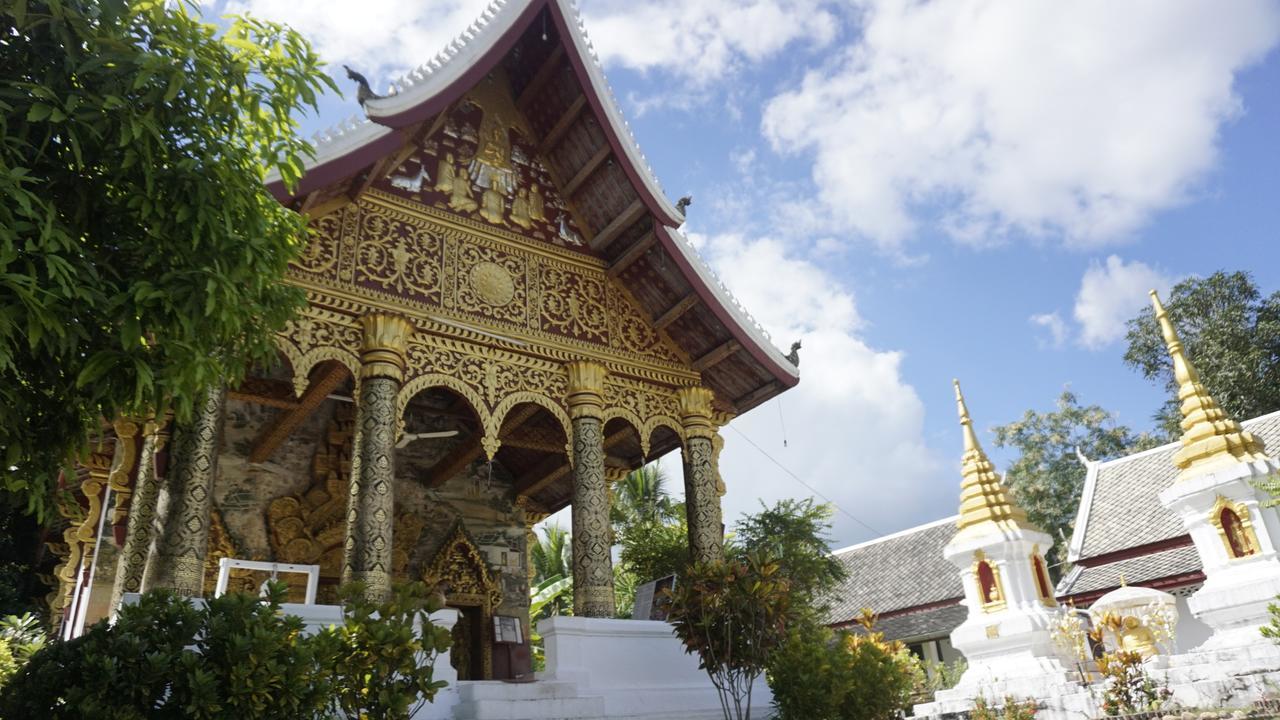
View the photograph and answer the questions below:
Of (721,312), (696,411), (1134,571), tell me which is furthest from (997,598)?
(721,312)

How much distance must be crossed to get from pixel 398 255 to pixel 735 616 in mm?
4627

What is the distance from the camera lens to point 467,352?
8.42 metres

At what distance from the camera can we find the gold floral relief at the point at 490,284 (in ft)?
28.6

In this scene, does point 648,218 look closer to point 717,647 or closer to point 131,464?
point 717,647

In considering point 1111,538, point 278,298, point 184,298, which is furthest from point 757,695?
point 1111,538

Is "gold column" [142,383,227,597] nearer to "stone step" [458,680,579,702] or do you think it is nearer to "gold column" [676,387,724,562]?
"stone step" [458,680,579,702]

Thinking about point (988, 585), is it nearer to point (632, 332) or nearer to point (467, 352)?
point (632, 332)

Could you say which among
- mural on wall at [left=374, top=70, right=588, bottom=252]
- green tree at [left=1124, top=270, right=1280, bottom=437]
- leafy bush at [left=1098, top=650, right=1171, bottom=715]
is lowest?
leafy bush at [left=1098, top=650, right=1171, bottom=715]

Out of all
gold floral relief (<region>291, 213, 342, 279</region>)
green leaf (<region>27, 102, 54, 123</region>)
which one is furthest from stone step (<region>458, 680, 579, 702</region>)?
green leaf (<region>27, 102, 54, 123</region>)

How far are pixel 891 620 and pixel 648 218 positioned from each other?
1654cm

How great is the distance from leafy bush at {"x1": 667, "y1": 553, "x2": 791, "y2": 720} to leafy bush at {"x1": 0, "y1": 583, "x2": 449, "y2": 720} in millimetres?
2988

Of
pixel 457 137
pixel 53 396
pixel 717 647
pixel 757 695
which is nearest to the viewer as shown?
pixel 53 396

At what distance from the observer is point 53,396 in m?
3.95

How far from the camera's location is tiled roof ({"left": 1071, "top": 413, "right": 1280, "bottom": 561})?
16562 mm
